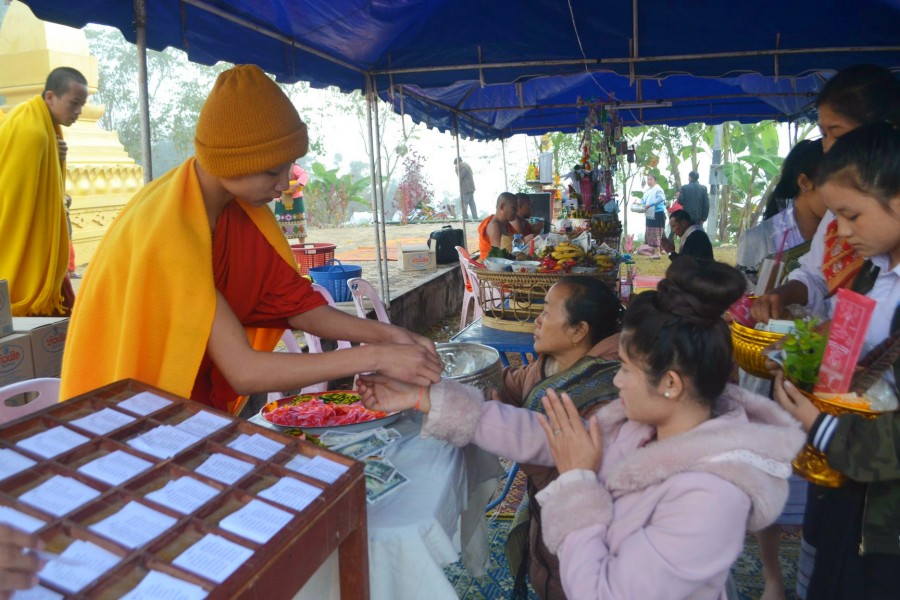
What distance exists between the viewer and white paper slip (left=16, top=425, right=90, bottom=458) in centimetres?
106

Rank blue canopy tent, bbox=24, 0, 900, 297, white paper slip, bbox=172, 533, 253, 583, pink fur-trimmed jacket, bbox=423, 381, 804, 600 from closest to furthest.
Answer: white paper slip, bbox=172, 533, 253, 583 < pink fur-trimmed jacket, bbox=423, 381, 804, 600 < blue canopy tent, bbox=24, 0, 900, 297

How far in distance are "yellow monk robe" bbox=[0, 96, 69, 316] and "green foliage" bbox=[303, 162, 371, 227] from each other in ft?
48.8

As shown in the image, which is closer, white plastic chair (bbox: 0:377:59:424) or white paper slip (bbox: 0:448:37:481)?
white paper slip (bbox: 0:448:37:481)

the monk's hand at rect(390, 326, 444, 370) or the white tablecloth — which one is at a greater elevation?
the monk's hand at rect(390, 326, 444, 370)

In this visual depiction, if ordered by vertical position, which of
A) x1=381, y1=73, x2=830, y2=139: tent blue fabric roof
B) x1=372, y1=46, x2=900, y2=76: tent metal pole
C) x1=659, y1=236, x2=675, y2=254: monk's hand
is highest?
x1=381, y1=73, x2=830, y2=139: tent blue fabric roof

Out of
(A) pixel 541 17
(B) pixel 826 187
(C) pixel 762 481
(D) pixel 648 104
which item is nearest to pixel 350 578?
(C) pixel 762 481

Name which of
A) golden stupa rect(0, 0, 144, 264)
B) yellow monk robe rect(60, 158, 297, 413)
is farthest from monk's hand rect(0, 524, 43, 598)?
golden stupa rect(0, 0, 144, 264)

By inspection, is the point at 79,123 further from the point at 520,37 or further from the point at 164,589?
the point at 164,589

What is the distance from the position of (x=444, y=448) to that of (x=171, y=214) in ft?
2.94

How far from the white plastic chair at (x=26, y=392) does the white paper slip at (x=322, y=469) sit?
132cm

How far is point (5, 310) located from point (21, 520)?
112 inches

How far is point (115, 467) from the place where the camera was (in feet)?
3.45

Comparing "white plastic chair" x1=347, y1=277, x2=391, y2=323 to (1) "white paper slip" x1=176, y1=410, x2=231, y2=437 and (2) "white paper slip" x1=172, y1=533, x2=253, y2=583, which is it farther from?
(2) "white paper slip" x1=172, y1=533, x2=253, y2=583

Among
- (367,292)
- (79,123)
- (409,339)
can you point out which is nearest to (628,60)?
(367,292)
